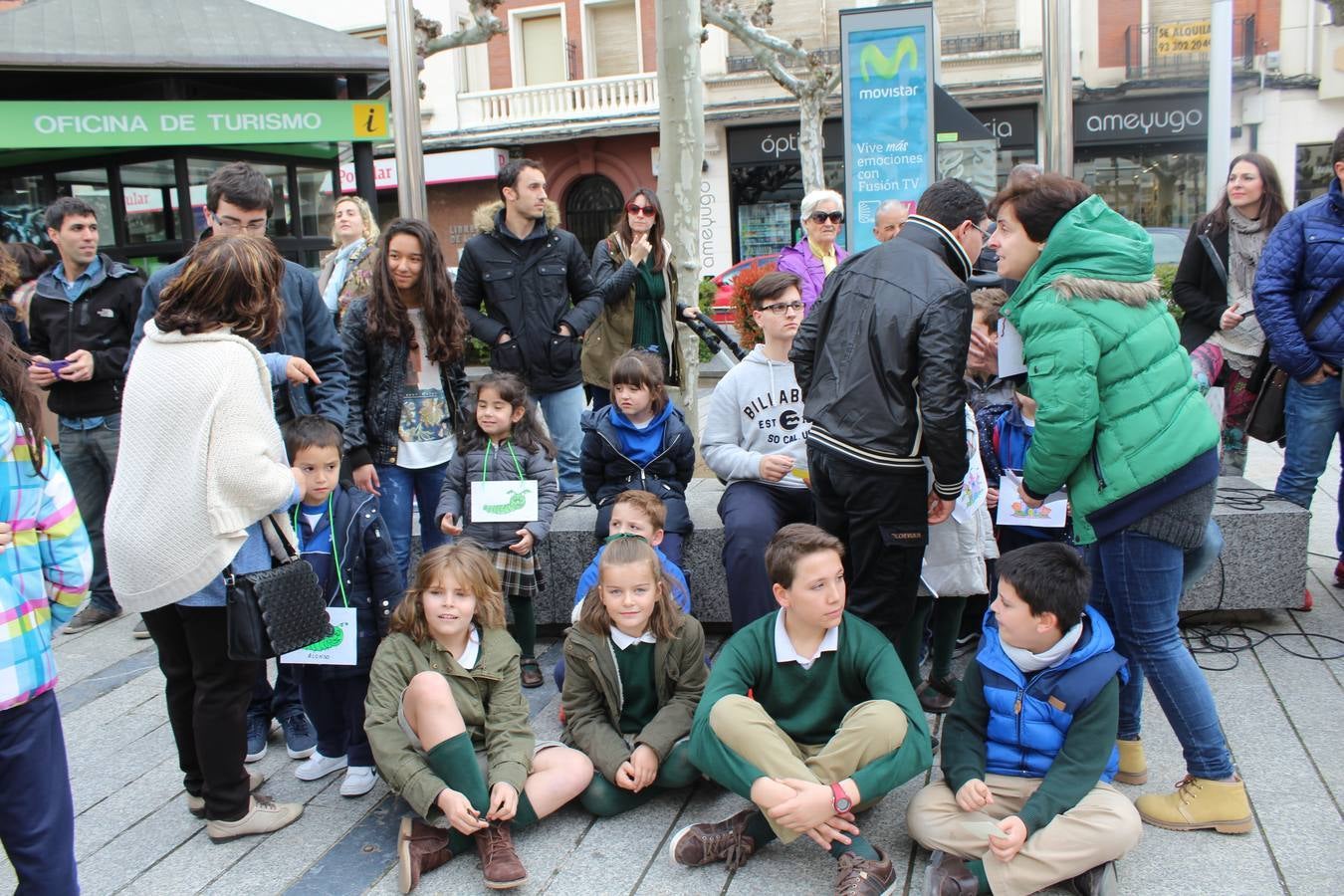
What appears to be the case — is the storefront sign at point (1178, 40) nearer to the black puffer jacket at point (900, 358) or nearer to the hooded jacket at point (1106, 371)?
the black puffer jacket at point (900, 358)

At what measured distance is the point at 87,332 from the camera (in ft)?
17.9

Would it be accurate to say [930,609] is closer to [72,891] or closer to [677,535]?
[677,535]

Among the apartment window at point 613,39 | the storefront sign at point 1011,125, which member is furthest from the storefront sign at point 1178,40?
the apartment window at point 613,39

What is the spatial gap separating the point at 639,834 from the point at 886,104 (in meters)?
6.36

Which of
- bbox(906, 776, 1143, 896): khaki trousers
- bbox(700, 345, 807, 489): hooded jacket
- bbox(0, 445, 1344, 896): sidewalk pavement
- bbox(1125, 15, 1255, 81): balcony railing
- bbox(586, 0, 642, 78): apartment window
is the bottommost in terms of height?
bbox(0, 445, 1344, 896): sidewalk pavement

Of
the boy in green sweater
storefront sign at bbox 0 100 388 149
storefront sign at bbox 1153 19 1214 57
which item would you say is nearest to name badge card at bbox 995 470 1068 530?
the boy in green sweater

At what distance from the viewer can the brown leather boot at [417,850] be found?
3.11m

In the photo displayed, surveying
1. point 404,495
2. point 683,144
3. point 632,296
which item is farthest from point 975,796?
point 683,144

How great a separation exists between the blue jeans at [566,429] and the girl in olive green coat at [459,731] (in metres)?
2.25

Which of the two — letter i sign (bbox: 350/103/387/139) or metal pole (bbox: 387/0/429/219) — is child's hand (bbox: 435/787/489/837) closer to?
metal pole (bbox: 387/0/429/219)

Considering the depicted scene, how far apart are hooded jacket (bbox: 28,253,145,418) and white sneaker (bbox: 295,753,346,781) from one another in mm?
2477

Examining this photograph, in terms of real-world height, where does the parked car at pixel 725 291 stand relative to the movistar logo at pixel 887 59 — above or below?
below

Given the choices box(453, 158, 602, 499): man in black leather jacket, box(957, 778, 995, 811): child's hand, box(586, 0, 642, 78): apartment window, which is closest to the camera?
box(957, 778, 995, 811): child's hand

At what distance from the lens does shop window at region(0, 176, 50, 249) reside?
988 centimetres
